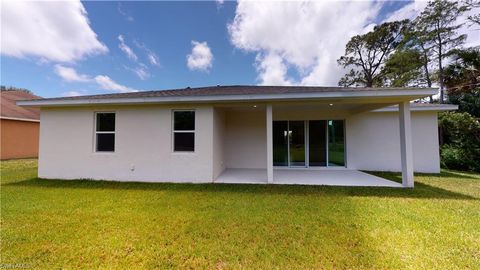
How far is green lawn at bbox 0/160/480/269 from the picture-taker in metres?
2.49

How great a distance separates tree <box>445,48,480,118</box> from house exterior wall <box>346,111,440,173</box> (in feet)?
23.7

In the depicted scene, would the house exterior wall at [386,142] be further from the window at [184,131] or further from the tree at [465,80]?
the tree at [465,80]

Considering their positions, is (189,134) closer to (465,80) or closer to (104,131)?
(104,131)

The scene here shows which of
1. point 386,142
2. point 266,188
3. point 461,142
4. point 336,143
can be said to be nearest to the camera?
point 266,188

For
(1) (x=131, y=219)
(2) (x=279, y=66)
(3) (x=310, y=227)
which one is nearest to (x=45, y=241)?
(1) (x=131, y=219)

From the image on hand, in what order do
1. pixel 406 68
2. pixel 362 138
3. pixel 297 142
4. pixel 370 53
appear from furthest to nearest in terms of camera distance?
1. pixel 370 53
2. pixel 406 68
3. pixel 297 142
4. pixel 362 138

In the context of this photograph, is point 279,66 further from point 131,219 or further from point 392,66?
point 131,219

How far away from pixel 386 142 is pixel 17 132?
72.5 ft

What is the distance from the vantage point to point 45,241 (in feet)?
9.60

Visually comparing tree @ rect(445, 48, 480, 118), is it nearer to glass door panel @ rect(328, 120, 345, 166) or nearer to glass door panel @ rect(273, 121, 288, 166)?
glass door panel @ rect(328, 120, 345, 166)

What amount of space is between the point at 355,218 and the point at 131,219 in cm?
415

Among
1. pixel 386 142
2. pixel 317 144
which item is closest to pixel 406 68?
pixel 386 142

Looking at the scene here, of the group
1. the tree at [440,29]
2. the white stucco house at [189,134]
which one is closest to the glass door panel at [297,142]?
the white stucco house at [189,134]

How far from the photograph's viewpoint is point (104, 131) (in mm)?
7207
